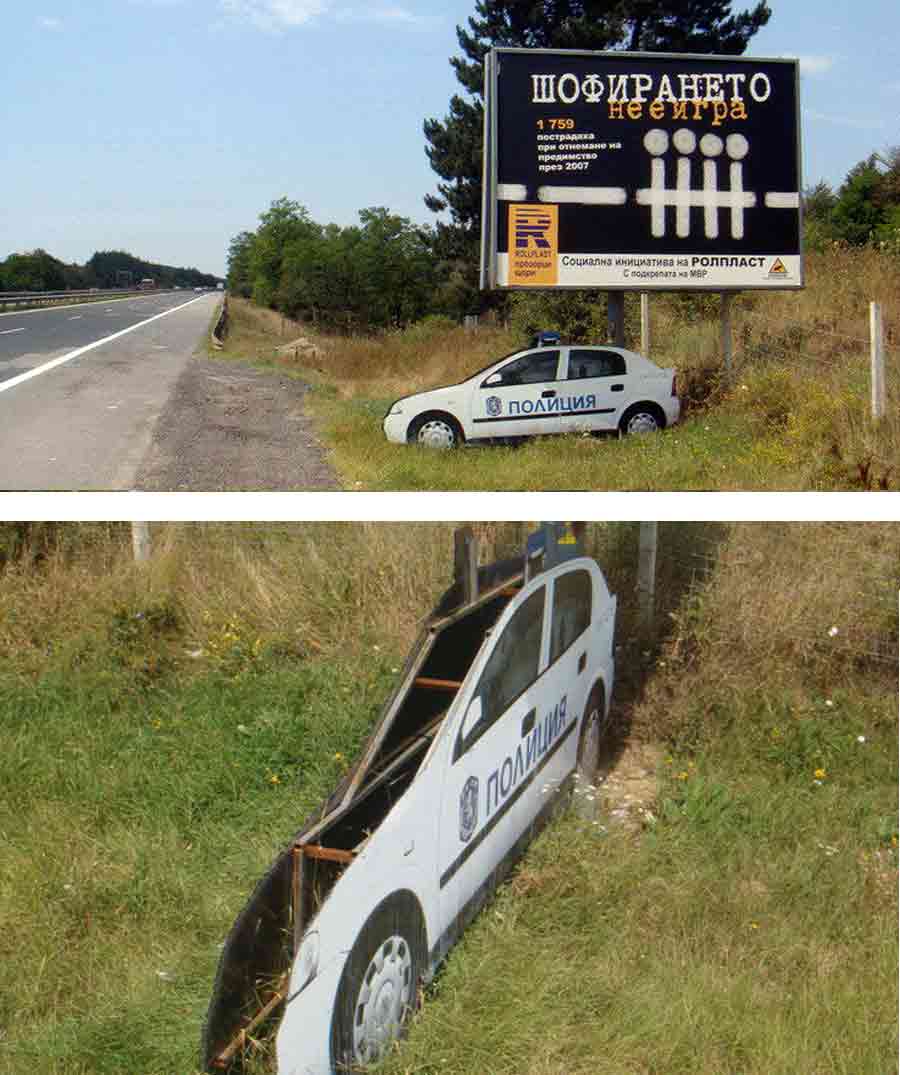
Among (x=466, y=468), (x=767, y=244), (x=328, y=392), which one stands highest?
(x=767, y=244)

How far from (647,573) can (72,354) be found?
1884 mm

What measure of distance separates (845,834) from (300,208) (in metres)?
2.34

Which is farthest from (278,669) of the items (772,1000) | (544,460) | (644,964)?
(772,1000)

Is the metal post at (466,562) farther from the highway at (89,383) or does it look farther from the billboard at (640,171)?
the highway at (89,383)

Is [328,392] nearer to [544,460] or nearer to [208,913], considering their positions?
[544,460]

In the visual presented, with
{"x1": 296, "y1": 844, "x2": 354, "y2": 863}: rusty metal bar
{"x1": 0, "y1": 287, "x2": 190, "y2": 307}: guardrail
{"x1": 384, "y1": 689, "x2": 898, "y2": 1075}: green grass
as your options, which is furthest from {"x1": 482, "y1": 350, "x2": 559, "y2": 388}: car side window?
{"x1": 296, "y1": 844, "x2": 354, "y2": 863}: rusty metal bar

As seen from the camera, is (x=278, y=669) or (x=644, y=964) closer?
(x=644, y=964)

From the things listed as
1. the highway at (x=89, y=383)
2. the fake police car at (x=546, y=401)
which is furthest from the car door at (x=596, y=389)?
the highway at (x=89, y=383)

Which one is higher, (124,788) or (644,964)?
(124,788)

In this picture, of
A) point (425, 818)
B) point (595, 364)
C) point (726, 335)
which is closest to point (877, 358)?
point (726, 335)

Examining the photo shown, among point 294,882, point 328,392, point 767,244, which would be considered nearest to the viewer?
point 294,882

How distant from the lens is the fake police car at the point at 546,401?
3453 mm

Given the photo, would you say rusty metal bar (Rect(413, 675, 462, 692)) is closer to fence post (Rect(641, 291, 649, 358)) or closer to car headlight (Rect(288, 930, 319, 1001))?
car headlight (Rect(288, 930, 319, 1001))

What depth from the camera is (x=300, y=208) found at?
3.23 meters
